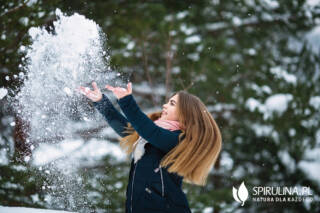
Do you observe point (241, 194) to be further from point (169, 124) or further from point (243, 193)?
point (169, 124)

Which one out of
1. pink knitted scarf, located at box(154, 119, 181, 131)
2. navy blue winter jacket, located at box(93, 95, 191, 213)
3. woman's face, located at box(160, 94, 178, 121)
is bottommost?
navy blue winter jacket, located at box(93, 95, 191, 213)

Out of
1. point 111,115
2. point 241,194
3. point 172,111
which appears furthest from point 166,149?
point 241,194

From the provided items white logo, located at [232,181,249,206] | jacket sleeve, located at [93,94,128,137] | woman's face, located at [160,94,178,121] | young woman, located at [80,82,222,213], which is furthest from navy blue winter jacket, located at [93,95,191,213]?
white logo, located at [232,181,249,206]

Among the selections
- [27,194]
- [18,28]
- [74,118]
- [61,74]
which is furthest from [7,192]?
[18,28]

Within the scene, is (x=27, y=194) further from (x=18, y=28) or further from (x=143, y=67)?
(x=143, y=67)

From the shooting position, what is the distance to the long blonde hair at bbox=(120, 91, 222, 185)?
5.27 feet

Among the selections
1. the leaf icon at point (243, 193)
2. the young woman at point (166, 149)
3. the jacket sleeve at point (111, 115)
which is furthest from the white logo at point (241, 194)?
the jacket sleeve at point (111, 115)

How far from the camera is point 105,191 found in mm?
3043

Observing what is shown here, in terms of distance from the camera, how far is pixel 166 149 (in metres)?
1.60

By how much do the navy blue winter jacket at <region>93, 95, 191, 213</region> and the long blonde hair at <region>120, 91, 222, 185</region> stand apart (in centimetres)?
5

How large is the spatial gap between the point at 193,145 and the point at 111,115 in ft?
1.95

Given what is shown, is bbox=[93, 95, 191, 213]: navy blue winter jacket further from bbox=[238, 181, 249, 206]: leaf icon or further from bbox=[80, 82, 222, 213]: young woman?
bbox=[238, 181, 249, 206]: leaf icon

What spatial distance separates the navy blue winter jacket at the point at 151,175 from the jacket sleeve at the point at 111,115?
1.14ft

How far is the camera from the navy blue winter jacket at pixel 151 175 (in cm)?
146
